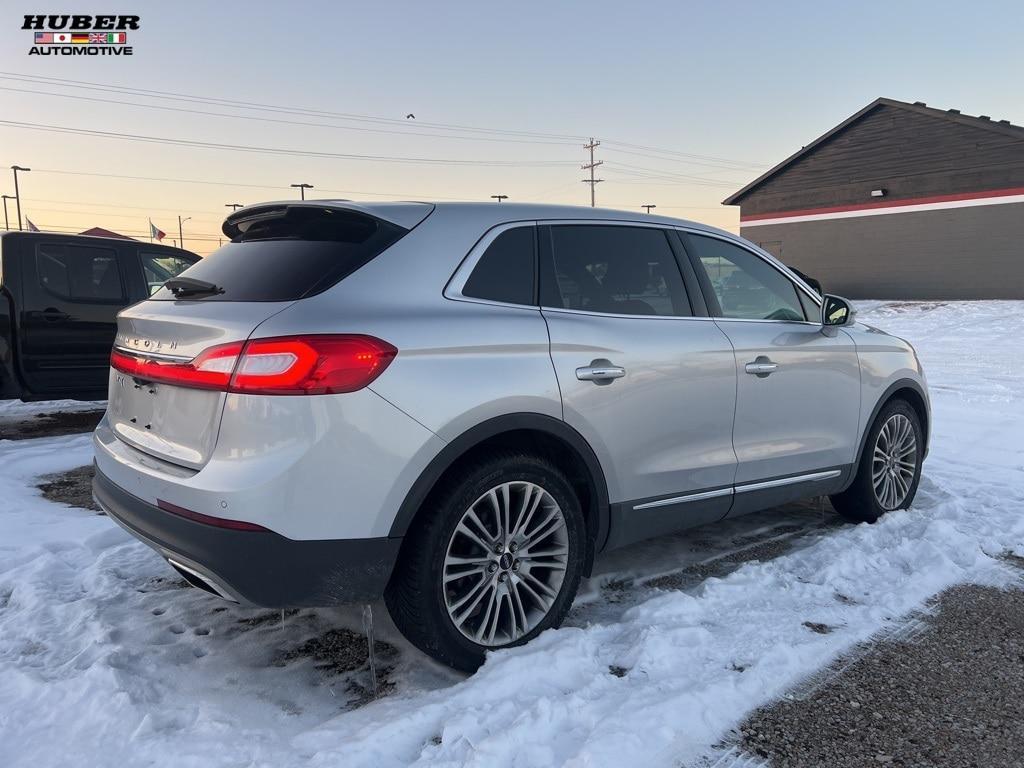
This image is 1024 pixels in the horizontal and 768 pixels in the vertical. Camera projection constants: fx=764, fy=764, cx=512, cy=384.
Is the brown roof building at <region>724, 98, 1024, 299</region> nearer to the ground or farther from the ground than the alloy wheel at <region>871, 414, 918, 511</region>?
farther from the ground

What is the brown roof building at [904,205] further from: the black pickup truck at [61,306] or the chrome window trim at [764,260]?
the black pickup truck at [61,306]

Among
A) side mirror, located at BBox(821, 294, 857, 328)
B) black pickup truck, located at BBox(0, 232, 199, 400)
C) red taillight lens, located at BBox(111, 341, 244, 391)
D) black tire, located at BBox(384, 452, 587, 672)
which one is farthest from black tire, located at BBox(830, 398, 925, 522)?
black pickup truck, located at BBox(0, 232, 199, 400)

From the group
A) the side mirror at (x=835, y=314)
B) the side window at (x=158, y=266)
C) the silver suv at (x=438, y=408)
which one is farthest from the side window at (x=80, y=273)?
the side mirror at (x=835, y=314)

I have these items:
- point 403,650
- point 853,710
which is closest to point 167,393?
point 403,650

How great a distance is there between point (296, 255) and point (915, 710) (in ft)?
9.20

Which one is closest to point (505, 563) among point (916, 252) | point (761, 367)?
point (761, 367)

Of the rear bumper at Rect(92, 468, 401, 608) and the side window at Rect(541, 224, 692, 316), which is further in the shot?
the side window at Rect(541, 224, 692, 316)

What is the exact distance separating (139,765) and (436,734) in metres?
0.90

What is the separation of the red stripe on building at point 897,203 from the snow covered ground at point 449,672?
2611 cm

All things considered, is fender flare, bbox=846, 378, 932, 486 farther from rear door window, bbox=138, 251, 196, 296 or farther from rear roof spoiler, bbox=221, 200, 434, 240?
rear door window, bbox=138, 251, 196, 296

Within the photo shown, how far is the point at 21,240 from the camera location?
7156 mm

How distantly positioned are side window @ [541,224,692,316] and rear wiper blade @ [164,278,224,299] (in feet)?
4.25

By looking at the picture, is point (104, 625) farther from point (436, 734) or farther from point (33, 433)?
point (33, 433)

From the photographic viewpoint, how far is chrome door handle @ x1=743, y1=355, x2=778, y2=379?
384cm
